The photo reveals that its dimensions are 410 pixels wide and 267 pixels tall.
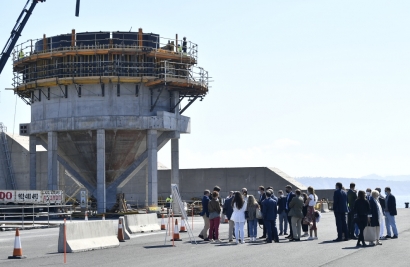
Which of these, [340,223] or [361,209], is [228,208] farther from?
[361,209]

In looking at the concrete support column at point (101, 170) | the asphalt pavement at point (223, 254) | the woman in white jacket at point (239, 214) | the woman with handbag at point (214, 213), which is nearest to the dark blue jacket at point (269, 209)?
the woman in white jacket at point (239, 214)

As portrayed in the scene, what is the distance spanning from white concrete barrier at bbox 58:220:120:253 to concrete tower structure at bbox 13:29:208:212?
28.8m

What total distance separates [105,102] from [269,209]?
31.3m

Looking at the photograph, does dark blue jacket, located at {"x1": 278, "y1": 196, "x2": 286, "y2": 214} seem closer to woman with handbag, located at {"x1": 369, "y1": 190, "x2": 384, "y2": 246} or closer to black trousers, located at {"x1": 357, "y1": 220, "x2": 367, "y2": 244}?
woman with handbag, located at {"x1": 369, "y1": 190, "x2": 384, "y2": 246}

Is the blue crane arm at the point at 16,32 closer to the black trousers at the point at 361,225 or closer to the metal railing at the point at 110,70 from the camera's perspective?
the metal railing at the point at 110,70

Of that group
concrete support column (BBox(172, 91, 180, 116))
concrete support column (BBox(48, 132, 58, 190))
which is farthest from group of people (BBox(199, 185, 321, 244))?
concrete support column (BBox(172, 91, 180, 116))

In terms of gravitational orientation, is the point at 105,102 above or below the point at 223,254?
above

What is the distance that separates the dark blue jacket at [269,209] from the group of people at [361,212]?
2126 mm

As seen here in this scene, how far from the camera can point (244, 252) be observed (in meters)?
21.8

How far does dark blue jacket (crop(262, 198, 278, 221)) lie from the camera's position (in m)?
25.7

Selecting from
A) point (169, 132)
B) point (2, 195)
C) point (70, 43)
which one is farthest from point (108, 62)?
point (2, 195)

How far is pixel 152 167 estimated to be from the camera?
54.6 meters

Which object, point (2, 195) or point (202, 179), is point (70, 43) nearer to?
point (2, 195)

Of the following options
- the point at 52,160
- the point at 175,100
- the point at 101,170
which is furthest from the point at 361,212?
the point at 52,160
